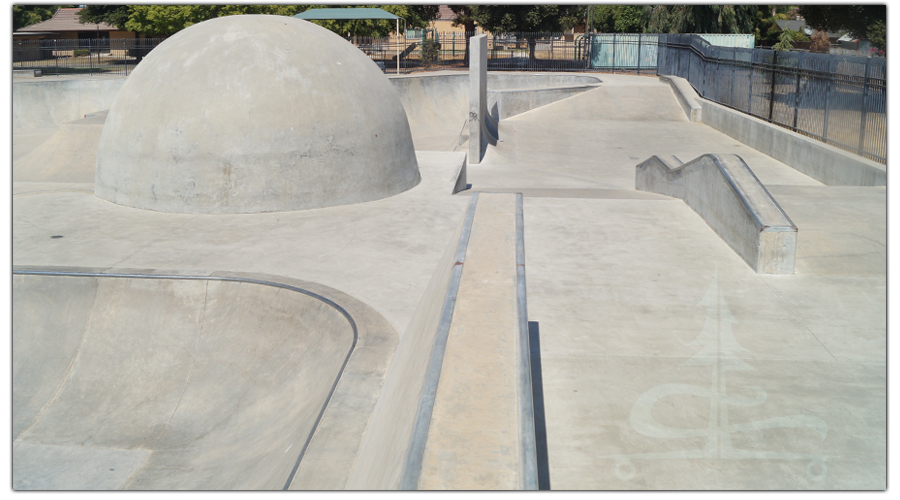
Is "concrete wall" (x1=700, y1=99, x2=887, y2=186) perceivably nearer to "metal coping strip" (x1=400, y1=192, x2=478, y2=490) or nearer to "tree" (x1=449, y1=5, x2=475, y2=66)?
"metal coping strip" (x1=400, y1=192, x2=478, y2=490)

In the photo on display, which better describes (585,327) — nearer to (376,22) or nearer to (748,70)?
(748,70)

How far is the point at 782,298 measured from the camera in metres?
7.37

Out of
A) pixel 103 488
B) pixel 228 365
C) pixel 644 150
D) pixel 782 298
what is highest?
pixel 644 150

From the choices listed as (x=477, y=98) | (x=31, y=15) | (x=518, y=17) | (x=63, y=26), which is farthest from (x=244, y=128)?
(x=31, y=15)

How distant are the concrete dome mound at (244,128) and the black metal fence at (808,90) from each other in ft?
29.8

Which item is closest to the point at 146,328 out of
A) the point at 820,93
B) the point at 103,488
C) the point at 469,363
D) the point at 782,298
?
the point at 103,488

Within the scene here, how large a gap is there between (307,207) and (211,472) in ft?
21.7

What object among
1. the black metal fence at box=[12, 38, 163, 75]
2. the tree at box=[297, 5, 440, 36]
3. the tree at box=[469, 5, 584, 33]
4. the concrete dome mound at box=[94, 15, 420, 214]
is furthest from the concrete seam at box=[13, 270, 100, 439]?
the tree at box=[469, 5, 584, 33]

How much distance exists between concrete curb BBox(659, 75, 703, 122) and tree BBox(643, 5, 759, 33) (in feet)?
43.6

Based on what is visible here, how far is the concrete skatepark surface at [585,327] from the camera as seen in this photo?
4617mm

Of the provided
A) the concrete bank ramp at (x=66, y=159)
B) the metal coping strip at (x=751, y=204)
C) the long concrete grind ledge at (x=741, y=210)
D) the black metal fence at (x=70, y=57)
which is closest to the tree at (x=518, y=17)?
the black metal fence at (x=70, y=57)

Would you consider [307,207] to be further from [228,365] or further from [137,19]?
[137,19]

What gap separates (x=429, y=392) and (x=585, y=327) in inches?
112

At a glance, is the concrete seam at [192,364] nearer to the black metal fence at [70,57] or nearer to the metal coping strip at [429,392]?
the metal coping strip at [429,392]
